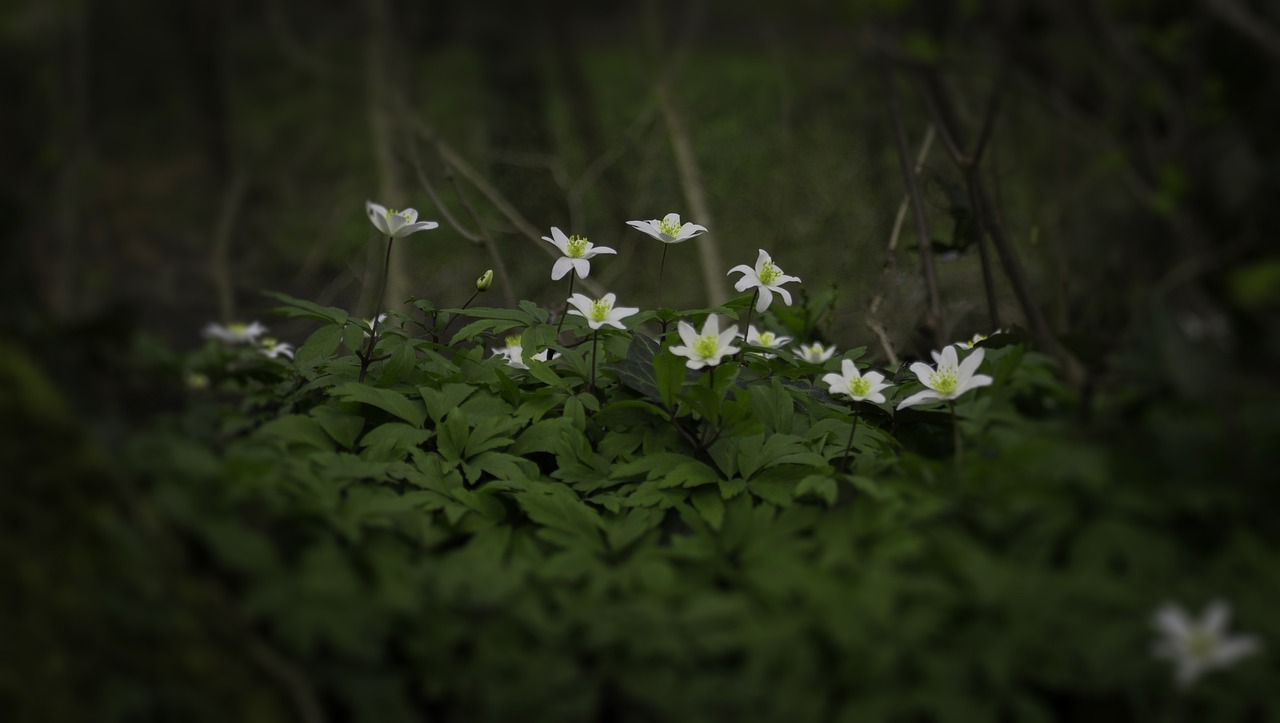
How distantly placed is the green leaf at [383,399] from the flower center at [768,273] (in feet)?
2.39

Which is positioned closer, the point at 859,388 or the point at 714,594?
the point at 714,594

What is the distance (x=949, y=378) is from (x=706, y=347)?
15.9 inches

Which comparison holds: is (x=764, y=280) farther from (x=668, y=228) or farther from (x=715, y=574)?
(x=715, y=574)

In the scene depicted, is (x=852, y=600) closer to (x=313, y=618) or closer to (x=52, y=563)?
(x=313, y=618)

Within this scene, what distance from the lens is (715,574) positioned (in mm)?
1267

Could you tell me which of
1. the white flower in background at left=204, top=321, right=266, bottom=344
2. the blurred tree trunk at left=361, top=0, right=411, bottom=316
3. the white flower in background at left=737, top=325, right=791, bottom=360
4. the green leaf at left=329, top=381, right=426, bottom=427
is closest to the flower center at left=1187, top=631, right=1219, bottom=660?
the white flower in background at left=737, top=325, right=791, bottom=360

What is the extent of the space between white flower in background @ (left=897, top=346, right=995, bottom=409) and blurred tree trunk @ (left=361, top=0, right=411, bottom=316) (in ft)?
12.0

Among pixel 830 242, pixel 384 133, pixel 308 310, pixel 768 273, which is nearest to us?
pixel 308 310

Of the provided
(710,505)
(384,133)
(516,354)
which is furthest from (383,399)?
(384,133)

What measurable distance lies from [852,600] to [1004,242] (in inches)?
54.2

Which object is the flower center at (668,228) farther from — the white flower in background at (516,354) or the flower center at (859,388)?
the flower center at (859,388)

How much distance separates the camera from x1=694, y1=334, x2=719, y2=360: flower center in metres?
1.62

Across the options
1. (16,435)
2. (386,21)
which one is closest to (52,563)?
(16,435)

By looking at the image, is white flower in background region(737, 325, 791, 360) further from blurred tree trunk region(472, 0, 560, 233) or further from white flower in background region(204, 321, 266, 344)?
blurred tree trunk region(472, 0, 560, 233)
